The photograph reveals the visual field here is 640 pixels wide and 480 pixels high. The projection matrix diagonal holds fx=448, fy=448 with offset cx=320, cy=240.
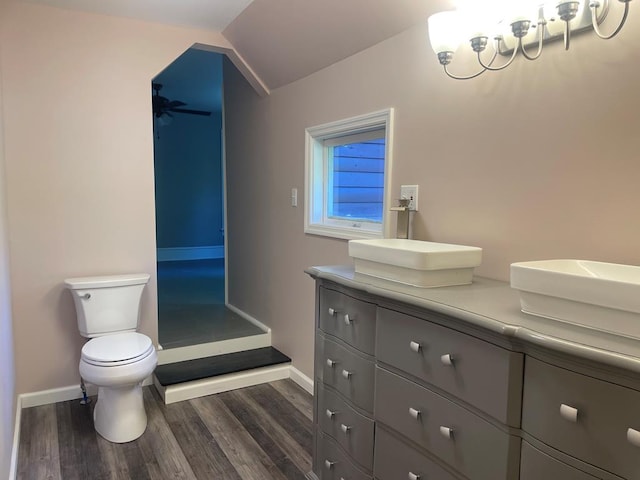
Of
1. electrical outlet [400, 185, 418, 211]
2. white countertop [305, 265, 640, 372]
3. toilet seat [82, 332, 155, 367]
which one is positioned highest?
electrical outlet [400, 185, 418, 211]

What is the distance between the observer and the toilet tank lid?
99.5 inches

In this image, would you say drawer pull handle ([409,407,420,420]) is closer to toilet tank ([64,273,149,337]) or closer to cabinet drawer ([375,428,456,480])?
cabinet drawer ([375,428,456,480])

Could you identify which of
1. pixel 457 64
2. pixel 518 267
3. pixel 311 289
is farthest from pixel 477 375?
pixel 311 289

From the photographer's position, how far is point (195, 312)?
13.0 ft

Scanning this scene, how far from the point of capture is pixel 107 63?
8.83 ft

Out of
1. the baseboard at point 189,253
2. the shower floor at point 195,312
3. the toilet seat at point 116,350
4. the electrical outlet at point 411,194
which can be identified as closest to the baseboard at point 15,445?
the toilet seat at point 116,350

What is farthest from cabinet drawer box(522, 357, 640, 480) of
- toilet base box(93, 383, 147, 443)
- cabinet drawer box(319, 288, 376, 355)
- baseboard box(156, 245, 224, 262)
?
baseboard box(156, 245, 224, 262)

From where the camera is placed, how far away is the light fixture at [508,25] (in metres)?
1.25

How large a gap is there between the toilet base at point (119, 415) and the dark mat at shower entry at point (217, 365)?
1.20ft

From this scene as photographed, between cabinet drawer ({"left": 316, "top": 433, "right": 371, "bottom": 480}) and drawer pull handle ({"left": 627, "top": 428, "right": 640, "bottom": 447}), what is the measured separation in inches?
38.1

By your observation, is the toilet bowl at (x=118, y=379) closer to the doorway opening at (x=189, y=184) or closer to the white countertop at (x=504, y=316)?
the white countertop at (x=504, y=316)

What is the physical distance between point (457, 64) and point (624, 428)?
1.37m

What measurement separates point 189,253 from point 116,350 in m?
5.17

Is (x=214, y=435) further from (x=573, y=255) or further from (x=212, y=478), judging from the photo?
(x=573, y=255)
